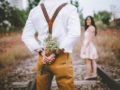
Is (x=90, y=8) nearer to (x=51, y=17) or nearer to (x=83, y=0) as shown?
(x=83, y=0)

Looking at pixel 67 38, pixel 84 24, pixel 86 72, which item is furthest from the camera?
pixel 86 72

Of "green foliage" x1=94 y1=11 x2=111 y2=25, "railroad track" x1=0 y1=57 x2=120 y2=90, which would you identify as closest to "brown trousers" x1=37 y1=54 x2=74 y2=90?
"railroad track" x1=0 y1=57 x2=120 y2=90

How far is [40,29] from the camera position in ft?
8.39

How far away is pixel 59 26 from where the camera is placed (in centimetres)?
250

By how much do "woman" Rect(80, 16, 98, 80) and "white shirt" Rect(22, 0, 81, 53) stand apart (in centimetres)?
141

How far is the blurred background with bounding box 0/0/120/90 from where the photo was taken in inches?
159

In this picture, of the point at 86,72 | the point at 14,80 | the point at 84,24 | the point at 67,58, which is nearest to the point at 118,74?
the point at 86,72

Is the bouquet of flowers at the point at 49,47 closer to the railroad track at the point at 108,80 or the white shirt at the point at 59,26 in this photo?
the white shirt at the point at 59,26

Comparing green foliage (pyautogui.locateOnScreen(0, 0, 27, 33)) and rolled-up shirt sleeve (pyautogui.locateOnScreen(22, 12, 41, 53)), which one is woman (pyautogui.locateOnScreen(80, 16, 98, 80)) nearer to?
green foliage (pyautogui.locateOnScreen(0, 0, 27, 33))

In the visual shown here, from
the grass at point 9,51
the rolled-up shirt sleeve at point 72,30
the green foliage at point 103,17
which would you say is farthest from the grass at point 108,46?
the rolled-up shirt sleeve at point 72,30

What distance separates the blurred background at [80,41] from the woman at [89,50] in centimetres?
6

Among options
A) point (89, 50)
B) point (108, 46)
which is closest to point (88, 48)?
point (89, 50)

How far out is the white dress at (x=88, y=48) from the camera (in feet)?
13.1

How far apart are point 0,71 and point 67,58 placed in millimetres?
1857
